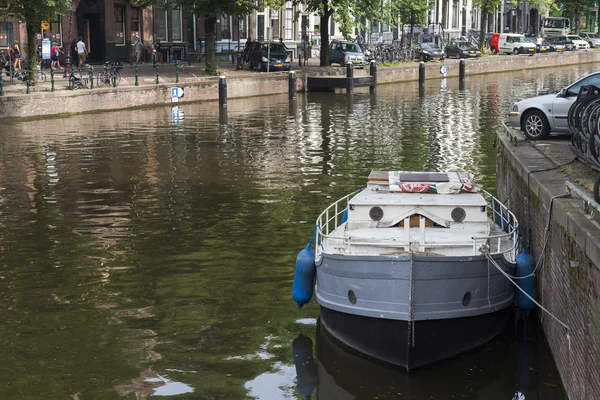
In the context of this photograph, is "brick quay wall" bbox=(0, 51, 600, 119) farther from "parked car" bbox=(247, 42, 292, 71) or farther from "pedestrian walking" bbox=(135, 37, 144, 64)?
"pedestrian walking" bbox=(135, 37, 144, 64)

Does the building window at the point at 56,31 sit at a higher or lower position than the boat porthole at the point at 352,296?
higher

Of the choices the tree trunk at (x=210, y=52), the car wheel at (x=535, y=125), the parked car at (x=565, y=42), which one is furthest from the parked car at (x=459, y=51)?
the car wheel at (x=535, y=125)

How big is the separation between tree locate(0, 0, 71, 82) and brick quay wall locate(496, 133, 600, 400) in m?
26.4

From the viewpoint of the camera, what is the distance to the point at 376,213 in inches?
535

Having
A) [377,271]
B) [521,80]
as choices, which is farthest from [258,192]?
[521,80]

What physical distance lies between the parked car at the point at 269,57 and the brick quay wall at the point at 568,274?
38.0 metres

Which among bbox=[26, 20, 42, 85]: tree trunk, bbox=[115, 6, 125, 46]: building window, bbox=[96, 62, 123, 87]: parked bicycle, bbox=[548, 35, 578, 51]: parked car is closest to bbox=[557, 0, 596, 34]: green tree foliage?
bbox=[548, 35, 578, 51]: parked car

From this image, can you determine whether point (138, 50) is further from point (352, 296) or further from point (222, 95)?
point (352, 296)

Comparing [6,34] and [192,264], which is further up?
[6,34]

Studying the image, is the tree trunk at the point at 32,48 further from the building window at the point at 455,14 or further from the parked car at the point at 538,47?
the building window at the point at 455,14

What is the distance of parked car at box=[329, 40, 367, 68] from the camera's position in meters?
60.2

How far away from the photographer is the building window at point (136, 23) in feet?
190

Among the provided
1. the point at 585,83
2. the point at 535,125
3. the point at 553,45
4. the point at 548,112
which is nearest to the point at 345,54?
the point at 553,45

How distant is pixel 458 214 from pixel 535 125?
8549 mm
